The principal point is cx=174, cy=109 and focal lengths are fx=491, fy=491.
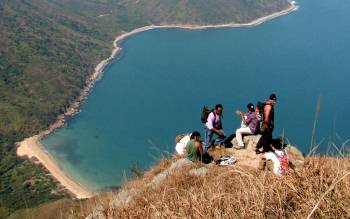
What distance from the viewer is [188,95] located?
5930 inches

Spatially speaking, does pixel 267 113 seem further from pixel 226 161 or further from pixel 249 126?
pixel 249 126

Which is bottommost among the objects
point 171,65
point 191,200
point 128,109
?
point 128,109

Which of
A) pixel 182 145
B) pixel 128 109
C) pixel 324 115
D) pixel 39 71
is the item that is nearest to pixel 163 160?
pixel 182 145

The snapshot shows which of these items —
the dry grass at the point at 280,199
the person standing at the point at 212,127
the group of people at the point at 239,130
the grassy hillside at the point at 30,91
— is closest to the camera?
the dry grass at the point at 280,199

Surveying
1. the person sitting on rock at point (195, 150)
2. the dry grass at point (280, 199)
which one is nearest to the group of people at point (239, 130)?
the person sitting on rock at point (195, 150)

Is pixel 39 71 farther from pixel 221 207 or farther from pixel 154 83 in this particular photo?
pixel 221 207

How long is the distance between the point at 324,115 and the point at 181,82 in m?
52.2

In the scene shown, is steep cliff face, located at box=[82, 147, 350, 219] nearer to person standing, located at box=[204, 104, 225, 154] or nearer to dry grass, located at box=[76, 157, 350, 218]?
dry grass, located at box=[76, 157, 350, 218]

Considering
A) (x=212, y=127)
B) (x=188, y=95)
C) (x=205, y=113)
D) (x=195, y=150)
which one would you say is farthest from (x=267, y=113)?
(x=188, y=95)

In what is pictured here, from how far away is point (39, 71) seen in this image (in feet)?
559

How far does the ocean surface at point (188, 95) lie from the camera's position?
120938 millimetres

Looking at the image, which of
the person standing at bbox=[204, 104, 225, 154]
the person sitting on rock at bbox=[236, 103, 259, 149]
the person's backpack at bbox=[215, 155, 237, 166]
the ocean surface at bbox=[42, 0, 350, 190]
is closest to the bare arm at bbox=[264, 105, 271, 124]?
the person's backpack at bbox=[215, 155, 237, 166]

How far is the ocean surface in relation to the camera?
397 feet

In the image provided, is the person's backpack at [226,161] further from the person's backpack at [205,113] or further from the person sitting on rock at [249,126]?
the person's backpack at [205,113]
